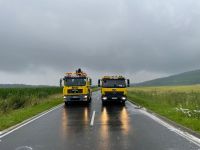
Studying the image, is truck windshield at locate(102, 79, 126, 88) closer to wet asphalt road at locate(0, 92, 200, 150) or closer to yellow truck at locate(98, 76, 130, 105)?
yellow truck at locate(98, 76, 130, 105)

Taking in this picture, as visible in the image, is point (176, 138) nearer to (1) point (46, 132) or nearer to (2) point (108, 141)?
(2) point (108, 141)

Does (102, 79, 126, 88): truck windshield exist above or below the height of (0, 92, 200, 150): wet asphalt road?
above

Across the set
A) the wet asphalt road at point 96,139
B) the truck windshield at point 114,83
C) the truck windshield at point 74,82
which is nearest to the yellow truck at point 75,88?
the truck windshield at point 74,82

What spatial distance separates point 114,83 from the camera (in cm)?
Answer: 3397

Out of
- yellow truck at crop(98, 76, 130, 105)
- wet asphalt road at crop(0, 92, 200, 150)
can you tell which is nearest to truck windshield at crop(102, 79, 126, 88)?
yellow truck at crop(98, 76, 130, 105)

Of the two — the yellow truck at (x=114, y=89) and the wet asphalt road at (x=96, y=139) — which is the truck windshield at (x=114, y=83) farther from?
the wet asphalt road at (x=96, y=139)

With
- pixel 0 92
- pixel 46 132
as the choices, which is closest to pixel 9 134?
pixel 46 132

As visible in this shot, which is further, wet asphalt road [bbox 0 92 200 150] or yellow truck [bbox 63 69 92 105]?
yellow truck [bbox 63 69 92 105]

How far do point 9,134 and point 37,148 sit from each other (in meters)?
3.51

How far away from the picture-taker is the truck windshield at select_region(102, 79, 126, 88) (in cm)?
3391

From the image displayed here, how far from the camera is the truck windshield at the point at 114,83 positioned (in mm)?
33906

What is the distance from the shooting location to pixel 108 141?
1195cm

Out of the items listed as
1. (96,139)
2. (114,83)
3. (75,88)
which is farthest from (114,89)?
(96,139)

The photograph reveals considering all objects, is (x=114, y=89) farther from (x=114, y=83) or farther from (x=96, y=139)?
(x=96, y=139)
